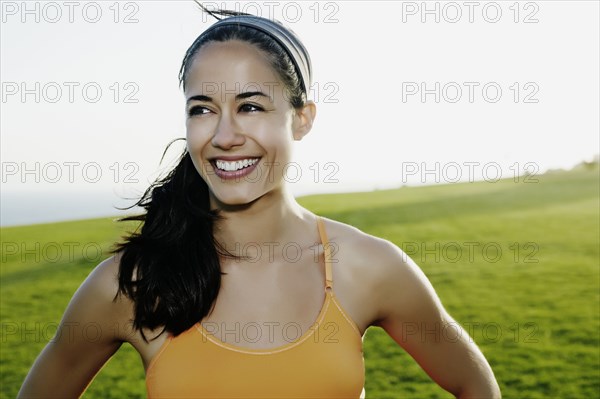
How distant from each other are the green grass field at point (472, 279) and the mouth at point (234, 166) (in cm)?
57

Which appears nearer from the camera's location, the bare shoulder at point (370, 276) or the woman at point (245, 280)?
the woman at point (245, 280)

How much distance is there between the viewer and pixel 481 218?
15.2 meters

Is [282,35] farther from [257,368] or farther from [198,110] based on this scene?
[257,368]

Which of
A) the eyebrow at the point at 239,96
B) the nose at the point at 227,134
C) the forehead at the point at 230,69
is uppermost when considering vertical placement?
the forehead at the point at 230,69

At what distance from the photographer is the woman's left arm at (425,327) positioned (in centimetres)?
246

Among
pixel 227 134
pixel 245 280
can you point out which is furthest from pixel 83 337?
pixel 227 134

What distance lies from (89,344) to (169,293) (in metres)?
0.34

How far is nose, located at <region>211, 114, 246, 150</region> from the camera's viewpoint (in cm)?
218

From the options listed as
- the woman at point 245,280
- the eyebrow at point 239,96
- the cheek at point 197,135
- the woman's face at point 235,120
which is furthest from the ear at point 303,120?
the cheek at point 197,135

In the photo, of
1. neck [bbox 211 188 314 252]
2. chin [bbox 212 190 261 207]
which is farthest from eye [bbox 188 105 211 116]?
neck [bbox 211 188 314 252]

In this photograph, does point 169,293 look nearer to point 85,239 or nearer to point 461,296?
point 461,296

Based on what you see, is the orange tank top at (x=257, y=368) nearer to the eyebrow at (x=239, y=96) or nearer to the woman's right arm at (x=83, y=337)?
the woman's right arm at (x=83, y=337)

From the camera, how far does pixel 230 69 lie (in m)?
2.22

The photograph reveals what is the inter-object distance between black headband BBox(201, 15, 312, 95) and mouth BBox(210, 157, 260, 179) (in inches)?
16.5
